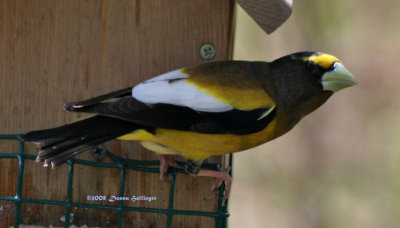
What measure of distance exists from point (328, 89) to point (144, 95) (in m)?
0.98

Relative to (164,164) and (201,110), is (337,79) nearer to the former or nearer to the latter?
(201,110)

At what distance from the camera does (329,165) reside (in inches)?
283

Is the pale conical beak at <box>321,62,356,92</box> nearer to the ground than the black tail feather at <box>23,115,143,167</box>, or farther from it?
farther from it

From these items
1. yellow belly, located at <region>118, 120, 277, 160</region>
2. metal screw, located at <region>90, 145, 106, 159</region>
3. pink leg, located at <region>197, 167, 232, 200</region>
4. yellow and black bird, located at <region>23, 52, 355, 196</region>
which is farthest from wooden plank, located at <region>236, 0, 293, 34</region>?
metal screw, located at <region>90, 145, 106, 159</region>

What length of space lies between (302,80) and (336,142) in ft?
10.8

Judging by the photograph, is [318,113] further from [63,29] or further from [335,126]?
[63,29]

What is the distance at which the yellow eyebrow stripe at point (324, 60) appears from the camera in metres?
3.98

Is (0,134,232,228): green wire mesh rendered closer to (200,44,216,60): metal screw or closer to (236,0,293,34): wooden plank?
(200,44,216,60): metal screw

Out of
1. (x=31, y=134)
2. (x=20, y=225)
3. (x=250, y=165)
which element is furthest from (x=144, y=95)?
(x=250, y=165)

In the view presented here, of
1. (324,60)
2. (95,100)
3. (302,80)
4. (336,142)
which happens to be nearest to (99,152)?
(95,100)

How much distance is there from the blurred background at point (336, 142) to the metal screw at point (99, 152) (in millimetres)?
3451

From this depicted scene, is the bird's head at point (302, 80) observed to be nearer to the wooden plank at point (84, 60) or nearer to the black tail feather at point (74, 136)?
the wooden plank at point (84, 60)

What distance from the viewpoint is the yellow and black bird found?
3.66 metres

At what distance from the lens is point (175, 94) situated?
12.4ft
